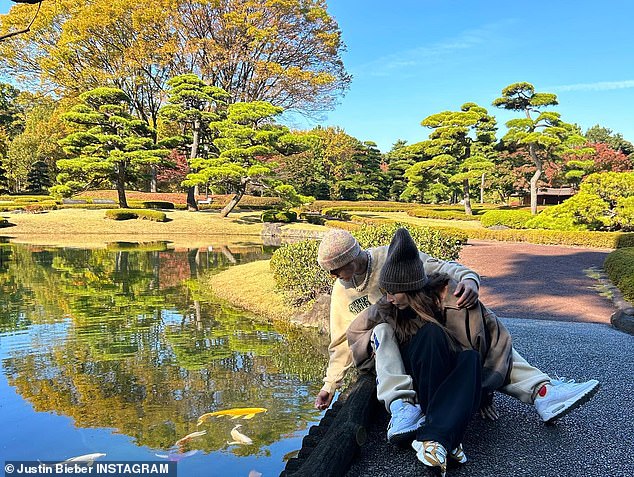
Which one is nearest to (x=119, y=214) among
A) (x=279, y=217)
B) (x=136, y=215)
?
(x=136, y=215)

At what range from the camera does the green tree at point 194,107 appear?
Answer: 62.9 ft

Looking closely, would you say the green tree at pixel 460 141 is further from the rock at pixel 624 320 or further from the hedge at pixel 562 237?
the rock at pixel 624 320

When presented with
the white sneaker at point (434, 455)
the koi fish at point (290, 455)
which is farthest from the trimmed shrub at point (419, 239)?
the white sneaker at point (434, 455)

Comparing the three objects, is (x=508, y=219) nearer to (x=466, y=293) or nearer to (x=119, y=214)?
(x=119, y=214)

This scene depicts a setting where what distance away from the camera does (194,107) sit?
66.0ft

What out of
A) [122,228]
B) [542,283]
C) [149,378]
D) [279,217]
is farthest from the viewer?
[279,217]

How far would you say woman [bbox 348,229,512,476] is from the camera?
1639 mm

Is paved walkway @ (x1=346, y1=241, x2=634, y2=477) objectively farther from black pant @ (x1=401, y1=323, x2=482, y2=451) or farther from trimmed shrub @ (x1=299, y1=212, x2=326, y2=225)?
trimmed shrub @ (x1=299, y1=212, x2=326, y2=225)

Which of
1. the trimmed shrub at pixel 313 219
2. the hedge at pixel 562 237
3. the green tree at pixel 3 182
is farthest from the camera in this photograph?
the green tree at pixel 3 182

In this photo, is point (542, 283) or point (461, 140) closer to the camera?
point (542, 283)

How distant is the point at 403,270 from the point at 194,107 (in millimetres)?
19744

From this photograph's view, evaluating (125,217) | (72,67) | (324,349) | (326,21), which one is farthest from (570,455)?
(72,67)

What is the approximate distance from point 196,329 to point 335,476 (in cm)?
402

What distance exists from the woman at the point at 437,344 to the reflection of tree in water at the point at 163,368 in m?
1.42
